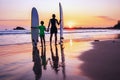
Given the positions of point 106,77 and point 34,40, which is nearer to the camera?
point 106,77

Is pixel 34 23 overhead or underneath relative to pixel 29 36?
overhead

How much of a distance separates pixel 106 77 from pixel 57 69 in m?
2.22

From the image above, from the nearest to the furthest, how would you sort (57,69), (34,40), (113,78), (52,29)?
(113,78)
(57,69)
(52,29)
(34,40)

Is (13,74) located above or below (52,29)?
below

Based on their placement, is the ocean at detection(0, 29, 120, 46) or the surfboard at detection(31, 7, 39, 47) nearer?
the surfboard at detection(31, 7, 39, 47)

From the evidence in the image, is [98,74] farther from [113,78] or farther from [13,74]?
[13,74]

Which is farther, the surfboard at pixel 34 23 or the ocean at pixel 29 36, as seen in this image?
the ocean at pixel 29 36

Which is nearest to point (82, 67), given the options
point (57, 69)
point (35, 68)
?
point (57, 69)

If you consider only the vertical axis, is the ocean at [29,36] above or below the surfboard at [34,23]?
below

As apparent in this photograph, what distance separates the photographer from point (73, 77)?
7.82m

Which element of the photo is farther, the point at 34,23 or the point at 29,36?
the point at 29,36

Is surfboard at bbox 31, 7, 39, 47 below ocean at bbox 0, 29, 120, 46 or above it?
above

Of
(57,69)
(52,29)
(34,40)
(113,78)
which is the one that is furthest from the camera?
(34,40)

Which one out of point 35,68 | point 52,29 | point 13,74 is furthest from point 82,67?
point 52,29
